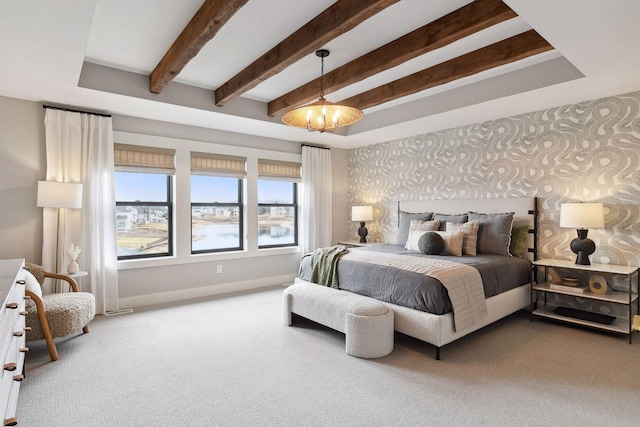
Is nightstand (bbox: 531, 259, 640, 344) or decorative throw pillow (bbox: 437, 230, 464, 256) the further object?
decorative throw pillow (bbox: 437, 230, 464, 256)

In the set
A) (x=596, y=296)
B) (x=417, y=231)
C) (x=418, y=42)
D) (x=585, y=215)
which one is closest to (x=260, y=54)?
(x=418, y=42)

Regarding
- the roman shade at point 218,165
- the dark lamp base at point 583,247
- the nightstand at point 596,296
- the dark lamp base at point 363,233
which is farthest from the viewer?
the dark lamp base at point 363,233

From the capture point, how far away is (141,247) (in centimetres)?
461

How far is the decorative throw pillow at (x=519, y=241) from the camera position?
4.12 m

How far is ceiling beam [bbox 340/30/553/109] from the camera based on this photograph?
2830mm

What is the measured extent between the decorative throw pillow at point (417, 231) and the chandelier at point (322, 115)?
1.83 metres

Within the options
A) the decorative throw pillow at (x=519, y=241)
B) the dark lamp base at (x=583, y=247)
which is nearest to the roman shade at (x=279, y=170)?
the decorative throw pillow at (x=519, y=241)

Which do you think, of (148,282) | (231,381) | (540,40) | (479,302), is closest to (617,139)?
(540,40)

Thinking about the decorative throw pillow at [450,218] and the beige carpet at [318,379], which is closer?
the beige carpet at [318,379]

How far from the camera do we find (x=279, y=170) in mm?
5613

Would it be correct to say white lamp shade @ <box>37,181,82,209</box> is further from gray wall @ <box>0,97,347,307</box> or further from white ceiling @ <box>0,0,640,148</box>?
white ceiling @ <box>0,0,640,148</box>

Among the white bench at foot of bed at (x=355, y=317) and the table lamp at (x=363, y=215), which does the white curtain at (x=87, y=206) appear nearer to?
the white bench at foot of bed at (x=355, y=317)

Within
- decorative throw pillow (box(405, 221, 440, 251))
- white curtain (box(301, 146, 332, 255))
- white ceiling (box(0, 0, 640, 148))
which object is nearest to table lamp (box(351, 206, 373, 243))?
white curtain (box(301, 146, 332, 255))

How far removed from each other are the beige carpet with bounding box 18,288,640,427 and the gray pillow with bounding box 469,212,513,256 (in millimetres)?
871
